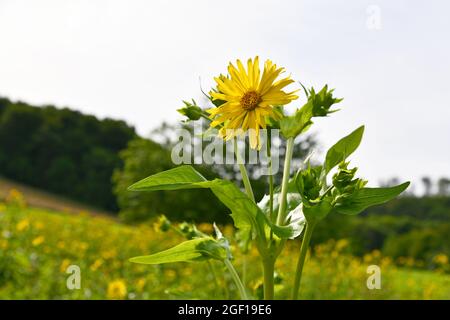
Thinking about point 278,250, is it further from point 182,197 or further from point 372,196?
point 182,197

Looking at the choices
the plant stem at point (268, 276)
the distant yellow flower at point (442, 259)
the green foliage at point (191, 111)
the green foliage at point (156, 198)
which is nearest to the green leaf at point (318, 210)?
the plant stem at point (268, 276)

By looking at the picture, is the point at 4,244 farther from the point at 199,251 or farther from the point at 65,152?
the point at 65,152

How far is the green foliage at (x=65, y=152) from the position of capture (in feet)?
85.7

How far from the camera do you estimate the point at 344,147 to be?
2.66 ft

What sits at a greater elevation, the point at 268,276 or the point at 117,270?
the point at 268,276

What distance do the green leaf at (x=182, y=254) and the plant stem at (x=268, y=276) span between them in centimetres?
10

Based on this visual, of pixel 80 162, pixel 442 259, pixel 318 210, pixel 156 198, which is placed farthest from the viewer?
pixel 80 162

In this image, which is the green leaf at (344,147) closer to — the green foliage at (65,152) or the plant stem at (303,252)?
the plant stem at (303,252)

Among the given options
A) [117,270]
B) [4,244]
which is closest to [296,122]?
[4,244]

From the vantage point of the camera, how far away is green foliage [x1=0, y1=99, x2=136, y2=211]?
2611 centimetres

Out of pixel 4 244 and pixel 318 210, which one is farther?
pixel 4 244

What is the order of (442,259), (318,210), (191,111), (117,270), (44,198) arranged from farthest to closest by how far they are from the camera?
(44,198) → (442,259) → (117,270) → (191,111) → (318,210)

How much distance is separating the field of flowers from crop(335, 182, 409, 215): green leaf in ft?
1.14

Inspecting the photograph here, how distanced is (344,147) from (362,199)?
9cm
